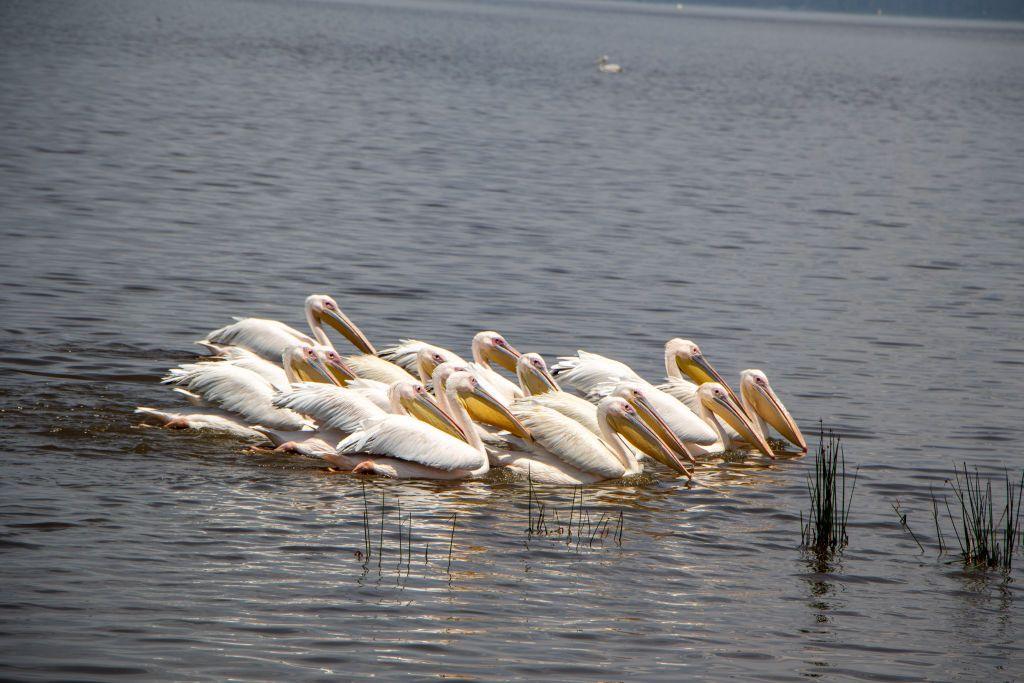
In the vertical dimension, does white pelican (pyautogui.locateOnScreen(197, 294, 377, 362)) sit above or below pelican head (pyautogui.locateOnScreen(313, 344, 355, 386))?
above

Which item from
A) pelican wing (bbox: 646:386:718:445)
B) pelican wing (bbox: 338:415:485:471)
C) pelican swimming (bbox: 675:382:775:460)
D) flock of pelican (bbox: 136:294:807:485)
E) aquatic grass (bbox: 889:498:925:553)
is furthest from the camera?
pelican swimming (bbox: 675:382:775:460)

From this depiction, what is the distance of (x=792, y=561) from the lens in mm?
6258

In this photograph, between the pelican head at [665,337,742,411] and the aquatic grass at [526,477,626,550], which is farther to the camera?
the pelican head at [665,337,742,411]

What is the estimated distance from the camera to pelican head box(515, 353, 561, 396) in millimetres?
7906

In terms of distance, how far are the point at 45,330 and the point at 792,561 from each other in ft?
17.5

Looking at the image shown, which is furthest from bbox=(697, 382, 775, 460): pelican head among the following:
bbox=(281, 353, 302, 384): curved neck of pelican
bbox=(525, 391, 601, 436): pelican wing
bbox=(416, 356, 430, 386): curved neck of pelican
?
bbox=(281, 353, 302, 384): curved neck of pelican

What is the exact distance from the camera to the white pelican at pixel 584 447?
23.5ft

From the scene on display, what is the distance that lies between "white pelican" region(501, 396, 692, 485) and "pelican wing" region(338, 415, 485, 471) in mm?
458

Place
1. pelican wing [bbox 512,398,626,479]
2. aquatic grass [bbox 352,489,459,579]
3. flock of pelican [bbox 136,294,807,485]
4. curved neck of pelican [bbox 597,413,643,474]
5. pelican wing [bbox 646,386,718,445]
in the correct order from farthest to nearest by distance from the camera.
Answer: pelican wing [bbox 646,386,718,445], curved neck of pelican [bbox 597,413,643,474], pelican wing [bbox 512,398,626,479], flock of pelican [bbox 136,294,807,485], aquatic grass [bbox 352,489,459,579]

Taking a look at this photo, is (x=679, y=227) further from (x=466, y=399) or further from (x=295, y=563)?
(x=295, y=563)

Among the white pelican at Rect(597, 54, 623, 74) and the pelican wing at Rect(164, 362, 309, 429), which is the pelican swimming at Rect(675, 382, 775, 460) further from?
the white pelican at Rect(597, 54, 623, 74)

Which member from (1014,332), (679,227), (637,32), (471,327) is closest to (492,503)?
(471,327)

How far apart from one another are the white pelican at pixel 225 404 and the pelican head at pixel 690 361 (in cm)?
257

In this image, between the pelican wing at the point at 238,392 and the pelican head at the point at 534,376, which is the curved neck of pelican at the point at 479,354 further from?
the pelican wing at the point at 238,392
